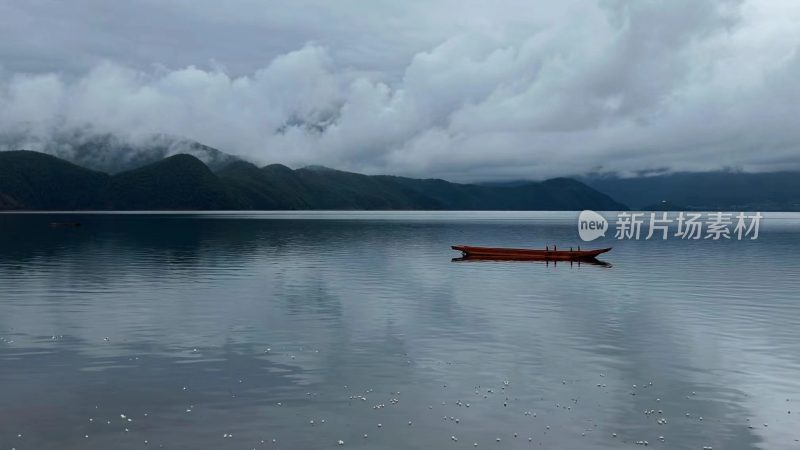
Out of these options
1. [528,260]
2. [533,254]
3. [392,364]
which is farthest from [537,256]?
[392,364]

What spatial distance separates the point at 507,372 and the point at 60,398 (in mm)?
21316

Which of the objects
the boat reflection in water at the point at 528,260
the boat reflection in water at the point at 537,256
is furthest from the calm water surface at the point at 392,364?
the boat reflection in water at the point at 537,256

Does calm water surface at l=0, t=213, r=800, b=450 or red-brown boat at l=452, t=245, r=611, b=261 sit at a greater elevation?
red-brown boat at l=452, t=245, r=611, b=261

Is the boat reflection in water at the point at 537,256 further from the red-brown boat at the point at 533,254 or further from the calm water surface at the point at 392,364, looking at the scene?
the calm water surface at the point at 392,364

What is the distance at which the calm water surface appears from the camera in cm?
2669

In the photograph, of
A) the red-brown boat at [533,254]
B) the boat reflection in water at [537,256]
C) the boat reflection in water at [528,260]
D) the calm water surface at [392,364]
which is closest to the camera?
the calm water surface at [392,364]

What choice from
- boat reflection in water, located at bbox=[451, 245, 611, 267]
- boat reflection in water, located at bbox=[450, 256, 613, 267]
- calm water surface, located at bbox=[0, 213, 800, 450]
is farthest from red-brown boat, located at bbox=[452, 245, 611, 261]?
calm water surface, located at bbox=[0, 213, 800, 450]

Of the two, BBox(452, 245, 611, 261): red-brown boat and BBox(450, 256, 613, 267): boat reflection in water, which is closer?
BBox(450, 256, 613, 267): boat reflection in water

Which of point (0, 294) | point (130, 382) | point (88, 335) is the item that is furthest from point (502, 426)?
point (0, 294)

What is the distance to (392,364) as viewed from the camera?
125ft

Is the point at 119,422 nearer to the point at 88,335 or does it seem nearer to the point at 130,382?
the point at 130,382

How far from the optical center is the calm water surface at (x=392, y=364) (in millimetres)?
26688

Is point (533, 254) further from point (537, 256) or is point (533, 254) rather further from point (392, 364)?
point (392, 364)

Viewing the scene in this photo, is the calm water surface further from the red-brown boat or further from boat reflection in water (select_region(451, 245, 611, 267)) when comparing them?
the red-brown boat
